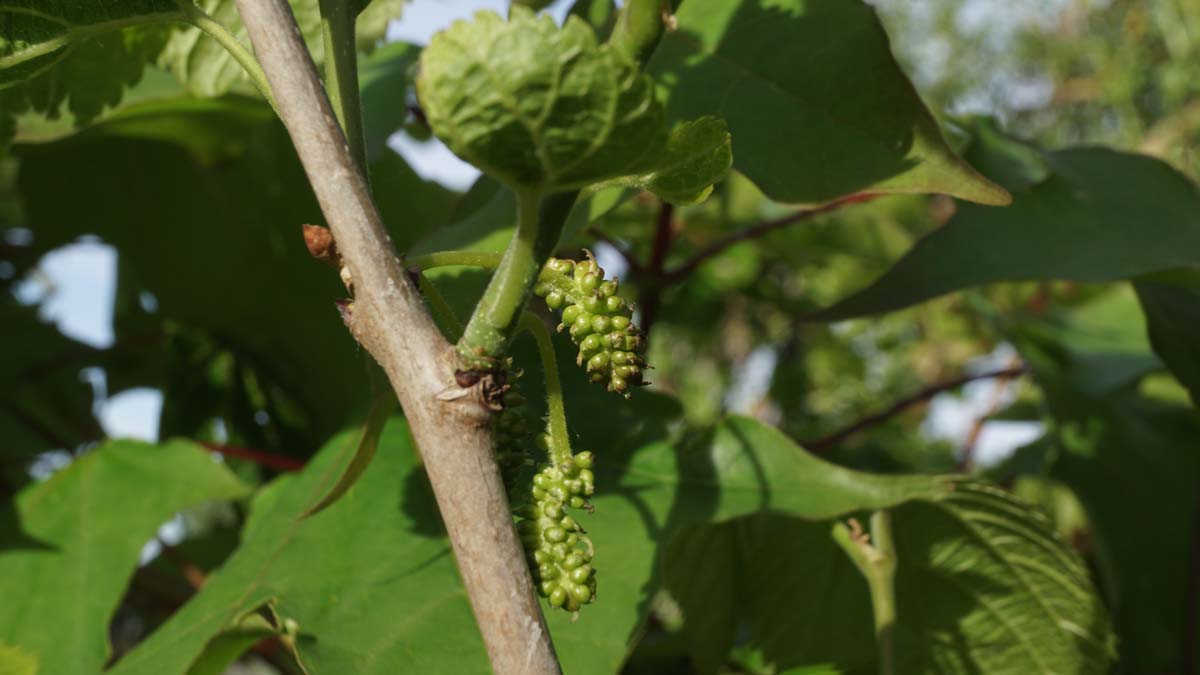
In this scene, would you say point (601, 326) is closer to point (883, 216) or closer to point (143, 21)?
point (143, 21)

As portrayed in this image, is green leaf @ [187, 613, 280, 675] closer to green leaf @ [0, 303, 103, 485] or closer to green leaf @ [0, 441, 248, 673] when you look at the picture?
green leaf @ [0, 441, 248, 673]

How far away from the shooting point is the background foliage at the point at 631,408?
52 cm

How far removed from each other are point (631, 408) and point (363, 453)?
227 mm

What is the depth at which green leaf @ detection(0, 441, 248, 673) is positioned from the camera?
2.03 ft

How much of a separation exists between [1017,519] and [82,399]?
2.72 feet

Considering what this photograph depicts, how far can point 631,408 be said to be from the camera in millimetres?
632

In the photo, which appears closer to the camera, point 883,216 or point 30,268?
point 30,268

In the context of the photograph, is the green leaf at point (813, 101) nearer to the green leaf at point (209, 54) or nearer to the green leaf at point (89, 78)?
the green leaf at point (209, 54)

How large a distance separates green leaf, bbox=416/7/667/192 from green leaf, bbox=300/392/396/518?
7.8 inches

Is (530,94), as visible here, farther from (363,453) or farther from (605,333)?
(363,453)

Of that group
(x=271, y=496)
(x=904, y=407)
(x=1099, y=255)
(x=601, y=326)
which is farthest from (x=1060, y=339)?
(x=601, y=326)

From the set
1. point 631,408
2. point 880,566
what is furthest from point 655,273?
point 880,566

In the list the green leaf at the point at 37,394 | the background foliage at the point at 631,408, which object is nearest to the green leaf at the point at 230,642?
the background foliage at the point at 631,408

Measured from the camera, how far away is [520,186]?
0.87 feet
